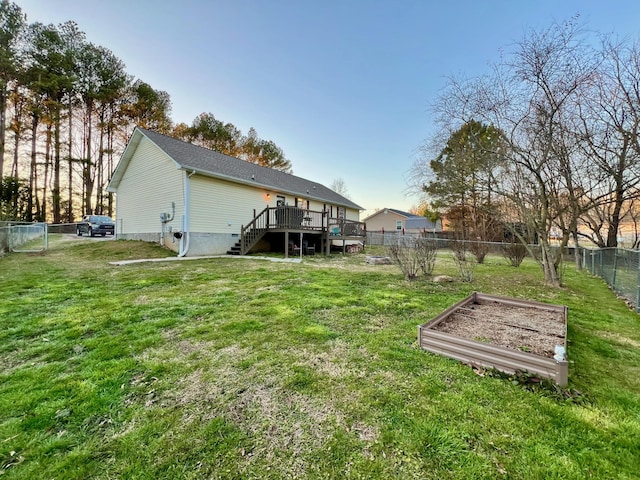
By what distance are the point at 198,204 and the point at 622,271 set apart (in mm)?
13576

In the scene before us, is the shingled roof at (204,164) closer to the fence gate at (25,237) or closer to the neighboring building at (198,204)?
the neighboring building at (198,204)

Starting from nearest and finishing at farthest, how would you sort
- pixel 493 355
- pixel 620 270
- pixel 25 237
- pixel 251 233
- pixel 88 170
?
1. pixel 493 355
2. pixel 620 270
3. pixel 251 233
4. pixel 25 237
5. pixel 88 170

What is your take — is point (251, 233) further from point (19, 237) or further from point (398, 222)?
point (398, 222)

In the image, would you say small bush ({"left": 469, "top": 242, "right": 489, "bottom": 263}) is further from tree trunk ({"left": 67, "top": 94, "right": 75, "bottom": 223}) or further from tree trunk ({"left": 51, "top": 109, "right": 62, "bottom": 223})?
tree trunk ({"left": 67, "top": 94, "right": 75, "bottom": 223})

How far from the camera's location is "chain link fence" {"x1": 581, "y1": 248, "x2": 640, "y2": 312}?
5.46 metres

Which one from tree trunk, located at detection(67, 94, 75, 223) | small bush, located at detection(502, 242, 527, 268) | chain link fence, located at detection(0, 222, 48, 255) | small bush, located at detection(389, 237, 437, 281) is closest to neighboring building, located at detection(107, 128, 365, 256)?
chain link fence, located at detection(0, 222, 48, 255)

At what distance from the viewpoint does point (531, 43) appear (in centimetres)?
628

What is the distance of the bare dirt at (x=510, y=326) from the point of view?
3.10 m

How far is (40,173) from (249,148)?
16.6m

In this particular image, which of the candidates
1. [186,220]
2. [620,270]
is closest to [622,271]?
[620,270]

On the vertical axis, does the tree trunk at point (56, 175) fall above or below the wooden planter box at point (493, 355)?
above

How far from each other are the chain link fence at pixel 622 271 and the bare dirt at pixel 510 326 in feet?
8.61

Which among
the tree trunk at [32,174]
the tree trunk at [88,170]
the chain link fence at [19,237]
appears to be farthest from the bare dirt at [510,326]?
the tree trunk at [32,174]

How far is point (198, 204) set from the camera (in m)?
11.6
